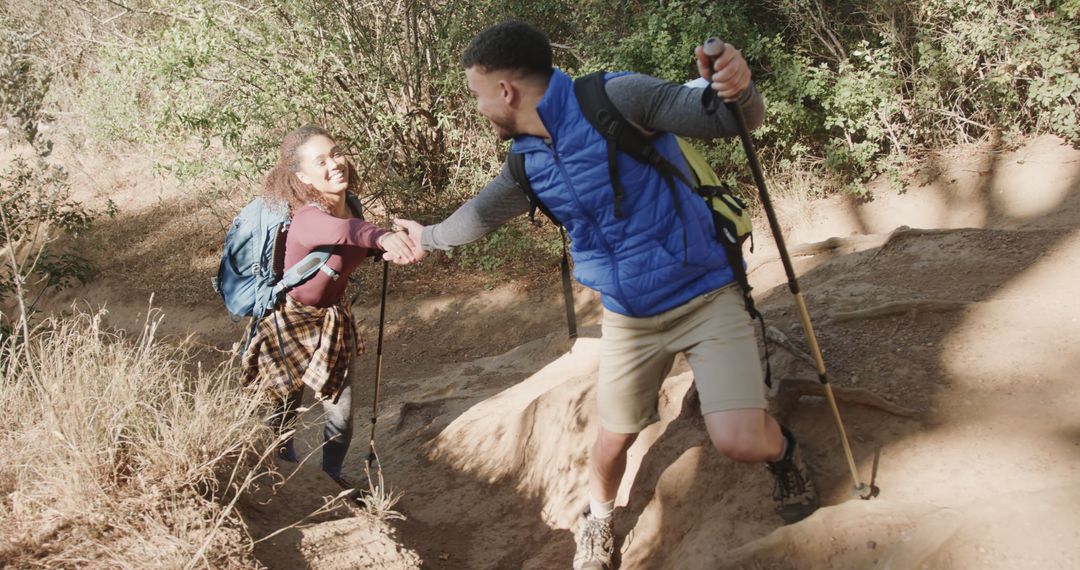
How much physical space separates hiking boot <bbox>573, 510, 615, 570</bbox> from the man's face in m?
1.69

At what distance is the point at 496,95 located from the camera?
113 inches

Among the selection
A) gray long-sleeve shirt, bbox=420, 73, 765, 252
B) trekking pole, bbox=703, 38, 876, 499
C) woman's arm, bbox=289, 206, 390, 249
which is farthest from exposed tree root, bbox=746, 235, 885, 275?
gray long-sleeve shirt, bbox=420, 73, 765, 252

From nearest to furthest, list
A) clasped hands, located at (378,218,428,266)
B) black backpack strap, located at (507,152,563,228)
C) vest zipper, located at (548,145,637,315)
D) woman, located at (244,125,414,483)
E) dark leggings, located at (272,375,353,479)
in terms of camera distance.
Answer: vest zipper, located at (548,145,637,315), black backpack strap, located at (507,152,563,228), clasped hands, located at (378,218,428,266), woman, located at (244,125,414,483), dark leggings, located at (272,375,353,479)

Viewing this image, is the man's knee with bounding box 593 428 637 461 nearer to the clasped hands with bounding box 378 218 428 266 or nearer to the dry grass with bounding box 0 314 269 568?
the clasped hands with bounding box 378 218 428 266

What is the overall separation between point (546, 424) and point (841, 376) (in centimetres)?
177

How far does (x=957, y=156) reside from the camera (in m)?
8.77

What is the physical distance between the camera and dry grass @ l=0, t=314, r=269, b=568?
10.0 ft

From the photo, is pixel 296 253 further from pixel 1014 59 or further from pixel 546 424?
pixel 1014 59

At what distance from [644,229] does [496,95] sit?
703 millimetres

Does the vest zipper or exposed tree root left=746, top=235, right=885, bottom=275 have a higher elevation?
the vest zipper

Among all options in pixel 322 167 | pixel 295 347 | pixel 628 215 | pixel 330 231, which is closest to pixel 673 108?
pixel 628 215

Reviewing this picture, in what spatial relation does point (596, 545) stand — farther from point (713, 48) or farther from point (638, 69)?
point (638, 69)

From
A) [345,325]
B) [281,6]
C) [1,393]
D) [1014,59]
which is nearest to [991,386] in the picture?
[345,325]

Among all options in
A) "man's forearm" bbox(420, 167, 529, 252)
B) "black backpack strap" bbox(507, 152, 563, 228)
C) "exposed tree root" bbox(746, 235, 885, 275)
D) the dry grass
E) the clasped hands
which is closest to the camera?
"black backpack strap" bbox(507, 152, 563, 228)
